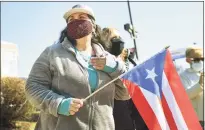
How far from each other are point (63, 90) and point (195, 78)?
4.01 metres

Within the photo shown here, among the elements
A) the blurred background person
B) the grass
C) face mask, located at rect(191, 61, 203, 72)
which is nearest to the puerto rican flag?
the blurred background person

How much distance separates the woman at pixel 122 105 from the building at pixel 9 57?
68.4 feet

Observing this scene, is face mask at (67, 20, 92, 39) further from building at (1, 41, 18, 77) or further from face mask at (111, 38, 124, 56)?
building at (1, 41, 18, 77)

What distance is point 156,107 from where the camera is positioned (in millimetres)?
3230

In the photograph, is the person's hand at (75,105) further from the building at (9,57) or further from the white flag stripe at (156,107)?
the building at (9,57)

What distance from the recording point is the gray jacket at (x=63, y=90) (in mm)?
2631

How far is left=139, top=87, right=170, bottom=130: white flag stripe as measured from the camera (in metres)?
3.18

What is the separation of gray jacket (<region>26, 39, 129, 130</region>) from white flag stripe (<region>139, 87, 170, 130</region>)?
52cm

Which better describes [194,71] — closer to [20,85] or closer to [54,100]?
[54,100]

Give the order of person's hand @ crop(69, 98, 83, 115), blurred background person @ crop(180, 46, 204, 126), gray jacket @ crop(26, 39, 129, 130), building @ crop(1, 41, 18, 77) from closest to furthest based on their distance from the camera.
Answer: person's hand @ crop(69, 98, 83, 115) → gray jacket @ crop(26, 39, 129, 130) → blurred background person @ crop(180, 46, 204, 126) → building @ crop(1, 41, 18, 77)

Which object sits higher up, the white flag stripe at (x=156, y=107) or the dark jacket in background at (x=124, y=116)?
the white flag stripe at (x=156, y=107)

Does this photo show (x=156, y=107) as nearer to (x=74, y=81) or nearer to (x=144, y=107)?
(x=144, y=107)

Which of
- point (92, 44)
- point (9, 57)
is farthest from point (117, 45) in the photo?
point (9, 57)

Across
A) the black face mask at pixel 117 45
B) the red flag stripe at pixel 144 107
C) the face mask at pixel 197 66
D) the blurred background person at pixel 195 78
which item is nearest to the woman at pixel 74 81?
the red flag stripe at pixel 144 107
